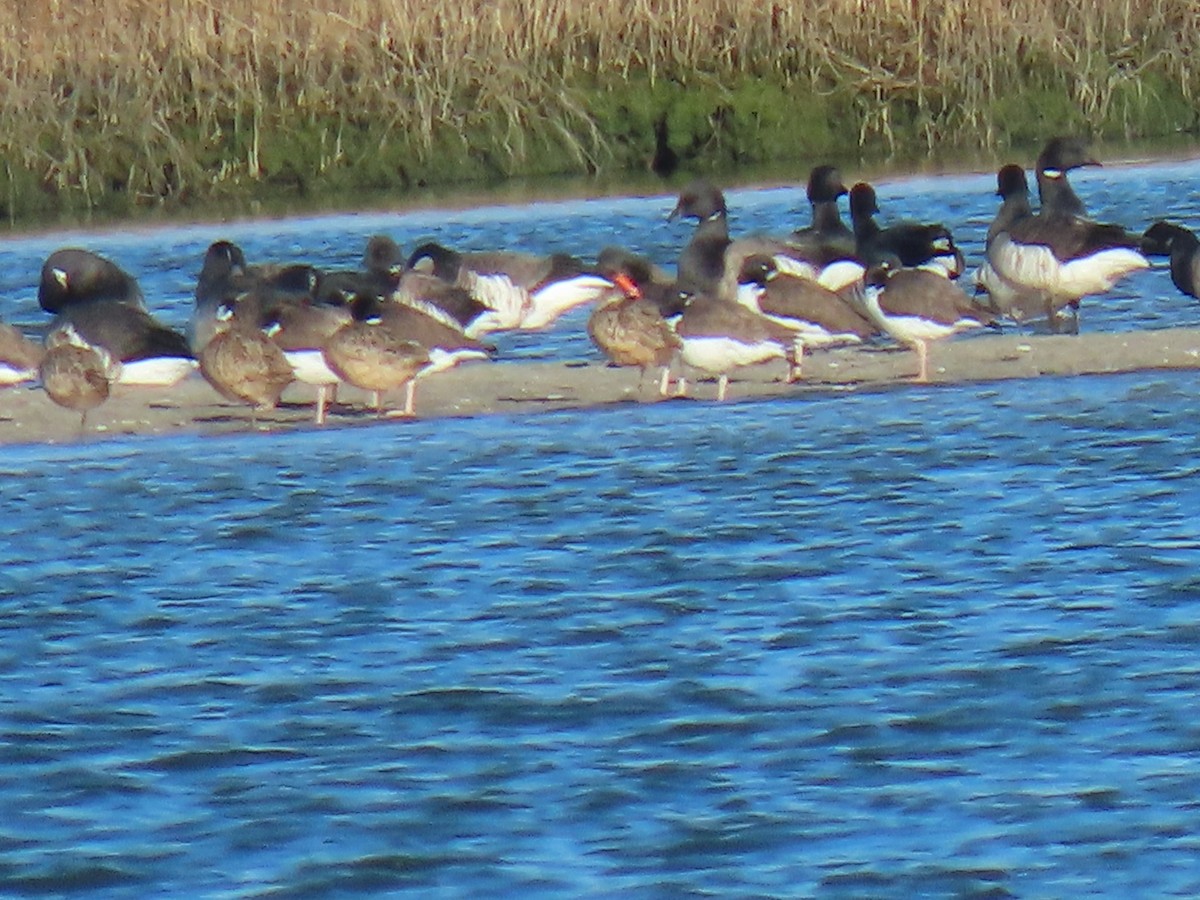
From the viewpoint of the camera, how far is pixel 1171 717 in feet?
27.8

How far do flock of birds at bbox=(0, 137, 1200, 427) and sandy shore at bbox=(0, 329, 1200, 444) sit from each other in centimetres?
18

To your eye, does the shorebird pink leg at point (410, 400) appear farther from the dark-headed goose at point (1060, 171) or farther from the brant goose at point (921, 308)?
the dark-headed goose at point (1060, 171)

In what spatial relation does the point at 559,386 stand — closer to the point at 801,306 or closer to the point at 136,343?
the point at 801,306

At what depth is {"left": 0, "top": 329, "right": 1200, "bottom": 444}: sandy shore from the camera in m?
15.4

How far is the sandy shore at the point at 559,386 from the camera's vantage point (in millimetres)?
15375

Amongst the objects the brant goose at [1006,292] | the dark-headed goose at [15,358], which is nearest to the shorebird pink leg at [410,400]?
the dark-headed goose at [15,358]

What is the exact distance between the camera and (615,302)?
15562mm

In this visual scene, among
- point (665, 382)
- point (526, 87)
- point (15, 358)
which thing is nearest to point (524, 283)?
point (665, 382)

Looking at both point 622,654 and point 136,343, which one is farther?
point 136,343

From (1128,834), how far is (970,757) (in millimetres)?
912

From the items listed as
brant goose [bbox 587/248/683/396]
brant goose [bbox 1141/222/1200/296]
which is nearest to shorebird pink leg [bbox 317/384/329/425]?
brant goose [bbox 587/248/683/396]

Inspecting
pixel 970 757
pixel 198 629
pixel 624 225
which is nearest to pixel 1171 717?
pixel 970 757

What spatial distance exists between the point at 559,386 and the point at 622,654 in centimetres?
657

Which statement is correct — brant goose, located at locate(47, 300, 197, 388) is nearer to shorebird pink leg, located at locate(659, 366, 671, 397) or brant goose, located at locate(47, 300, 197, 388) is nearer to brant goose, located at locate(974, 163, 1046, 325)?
shorebird pink leg, located at locate(659, 366, 671, 397)
